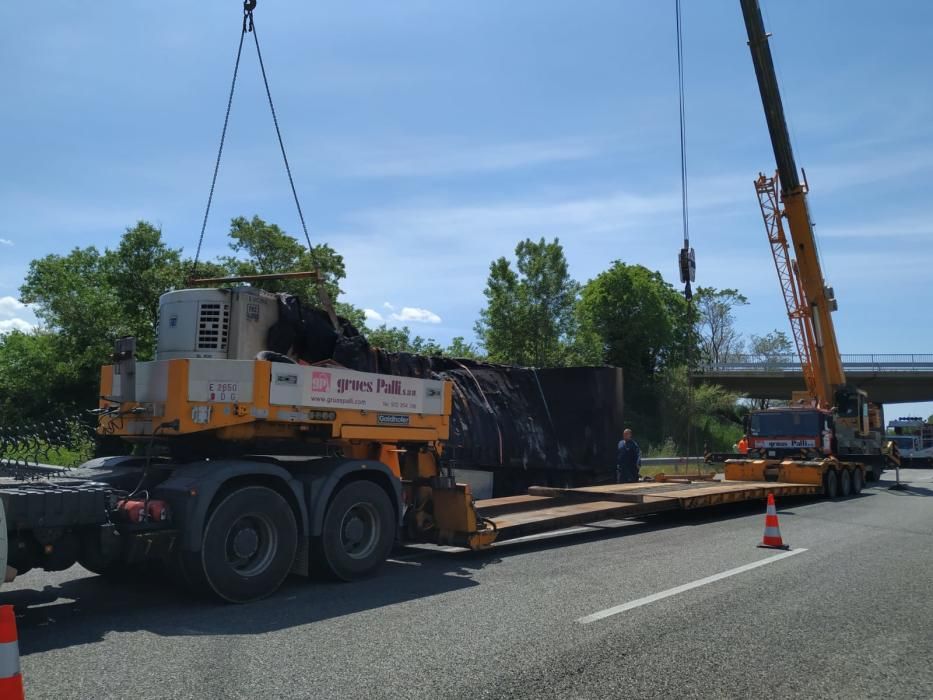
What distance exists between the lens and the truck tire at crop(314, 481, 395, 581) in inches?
313

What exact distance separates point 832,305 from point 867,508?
7.87m

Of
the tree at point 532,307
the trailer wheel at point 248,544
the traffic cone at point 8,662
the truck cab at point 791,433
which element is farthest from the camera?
the tree at point 532,307

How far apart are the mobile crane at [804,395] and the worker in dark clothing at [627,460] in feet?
16.4

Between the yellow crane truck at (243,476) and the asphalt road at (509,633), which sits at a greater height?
the yellow crane truck at (243,476)

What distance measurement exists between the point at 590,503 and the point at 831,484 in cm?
978

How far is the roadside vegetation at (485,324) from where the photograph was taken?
27.7 metres

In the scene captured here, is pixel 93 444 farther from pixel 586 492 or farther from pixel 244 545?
pixel 586 492

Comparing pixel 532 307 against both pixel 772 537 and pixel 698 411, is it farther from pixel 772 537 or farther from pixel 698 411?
pixel 772 537

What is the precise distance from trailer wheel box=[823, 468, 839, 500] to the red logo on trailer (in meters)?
15.0

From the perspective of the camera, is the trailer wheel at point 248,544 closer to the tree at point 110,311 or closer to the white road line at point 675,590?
the white road line at point 675,590

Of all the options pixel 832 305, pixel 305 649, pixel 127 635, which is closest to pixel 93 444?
pixel 127 635

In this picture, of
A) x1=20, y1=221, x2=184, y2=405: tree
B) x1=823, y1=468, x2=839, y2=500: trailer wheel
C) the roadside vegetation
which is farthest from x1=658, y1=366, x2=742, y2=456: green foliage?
x1=20, y1=221, x2=184, y2=405: tree

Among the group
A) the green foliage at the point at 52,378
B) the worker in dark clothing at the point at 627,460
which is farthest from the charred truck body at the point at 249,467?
the green foliage at the point at 52,378

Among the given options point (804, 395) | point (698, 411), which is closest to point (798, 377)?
point (698, 411)
